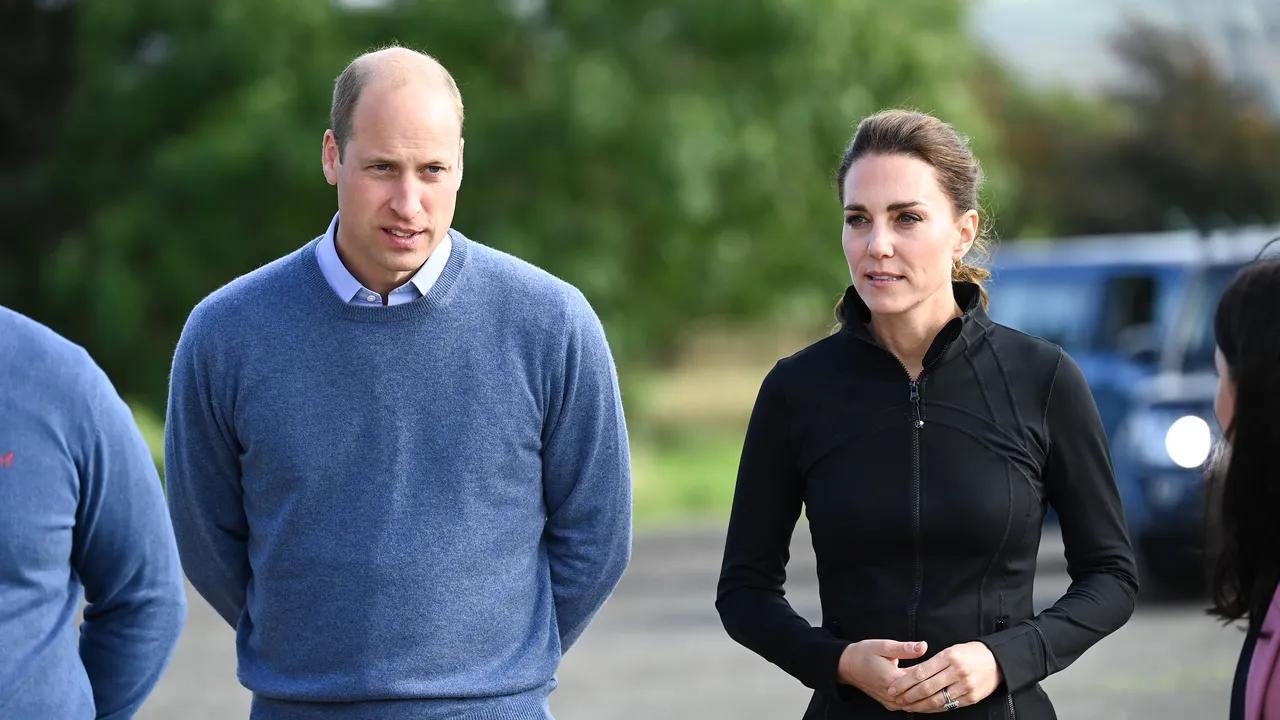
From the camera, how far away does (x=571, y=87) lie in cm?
2420

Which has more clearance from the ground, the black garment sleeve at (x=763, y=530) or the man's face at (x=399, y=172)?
the man's face at (x=399, y=172)

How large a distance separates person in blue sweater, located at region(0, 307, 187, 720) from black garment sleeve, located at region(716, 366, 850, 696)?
1.19 m

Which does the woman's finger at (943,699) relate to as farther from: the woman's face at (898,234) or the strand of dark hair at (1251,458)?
the woman's face at (898,234)

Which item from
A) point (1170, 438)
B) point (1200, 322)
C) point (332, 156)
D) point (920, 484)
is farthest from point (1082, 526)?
point (1200, 322)

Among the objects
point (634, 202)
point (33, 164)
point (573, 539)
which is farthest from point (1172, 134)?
point (573, 539)

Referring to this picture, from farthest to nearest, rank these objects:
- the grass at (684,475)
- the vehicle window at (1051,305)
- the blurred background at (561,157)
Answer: the blurred background at (561,157) < the grass at (684,475) < the vehicle window at (1051,305)

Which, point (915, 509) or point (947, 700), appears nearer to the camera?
point (947, 700)

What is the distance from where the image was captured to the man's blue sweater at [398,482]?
3.77 meters

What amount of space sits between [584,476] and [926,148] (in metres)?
0.99

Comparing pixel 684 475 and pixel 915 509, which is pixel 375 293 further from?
pixel 684 475

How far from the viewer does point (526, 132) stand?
961 inches

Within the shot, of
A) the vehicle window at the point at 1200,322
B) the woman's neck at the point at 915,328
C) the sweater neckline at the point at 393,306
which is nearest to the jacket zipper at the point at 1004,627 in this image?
the woman's neck at the point at 915,328

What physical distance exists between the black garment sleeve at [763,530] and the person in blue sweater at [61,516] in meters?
1.19

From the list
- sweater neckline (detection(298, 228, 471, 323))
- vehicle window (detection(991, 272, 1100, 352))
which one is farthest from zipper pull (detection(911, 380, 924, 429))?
vehicle window (detection(991, 272, 1100, 352))
